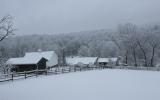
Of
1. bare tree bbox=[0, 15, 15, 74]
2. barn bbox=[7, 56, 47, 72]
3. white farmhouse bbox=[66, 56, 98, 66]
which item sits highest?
bare tree bbox=[0, 15, 15, 74]

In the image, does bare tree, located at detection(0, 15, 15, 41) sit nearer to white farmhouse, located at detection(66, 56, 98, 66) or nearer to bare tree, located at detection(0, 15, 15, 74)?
bare tree, located at detection(0, 15, 15, 74)

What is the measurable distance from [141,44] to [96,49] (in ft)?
103

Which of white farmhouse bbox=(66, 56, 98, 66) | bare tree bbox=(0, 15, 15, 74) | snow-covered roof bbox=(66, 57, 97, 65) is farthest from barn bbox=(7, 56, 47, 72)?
snow-covered roof bbox=(66, 57, 97, 65)

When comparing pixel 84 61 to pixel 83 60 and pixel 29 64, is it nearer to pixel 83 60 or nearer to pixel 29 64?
pixel 83 60

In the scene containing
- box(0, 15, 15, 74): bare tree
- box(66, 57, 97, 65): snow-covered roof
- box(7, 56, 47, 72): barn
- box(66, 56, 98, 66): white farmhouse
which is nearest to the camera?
box(0, 15, 15, 74): bare tree

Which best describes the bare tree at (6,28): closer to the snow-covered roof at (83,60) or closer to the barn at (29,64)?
the barn at (29,64)

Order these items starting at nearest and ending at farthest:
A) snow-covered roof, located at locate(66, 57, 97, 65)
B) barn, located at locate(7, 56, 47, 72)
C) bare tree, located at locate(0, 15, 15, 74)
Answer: bare tree, located at locate(0, 15, 15, 74) → barn, located at locate(7, 56, 47, 72) → snow-covered roof, located at locate(66, 57, 97, 65)

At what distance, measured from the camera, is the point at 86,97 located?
9828 mm

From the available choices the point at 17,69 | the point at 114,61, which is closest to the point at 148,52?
the point at 114,61

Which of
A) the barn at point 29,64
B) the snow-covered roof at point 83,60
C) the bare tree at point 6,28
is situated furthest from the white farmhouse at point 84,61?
the bare tree at point 6,28

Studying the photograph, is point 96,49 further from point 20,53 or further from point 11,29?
point 11,29

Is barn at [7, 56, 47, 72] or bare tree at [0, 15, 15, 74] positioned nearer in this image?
bare tree at [0, 15, 15, 74]

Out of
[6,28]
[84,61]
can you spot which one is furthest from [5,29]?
[84,61]

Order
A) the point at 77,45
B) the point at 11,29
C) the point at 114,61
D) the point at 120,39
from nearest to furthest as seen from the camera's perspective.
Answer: the point at 11,29 < the point at 120,39 < the point at 114,61 < the point at 77,45
